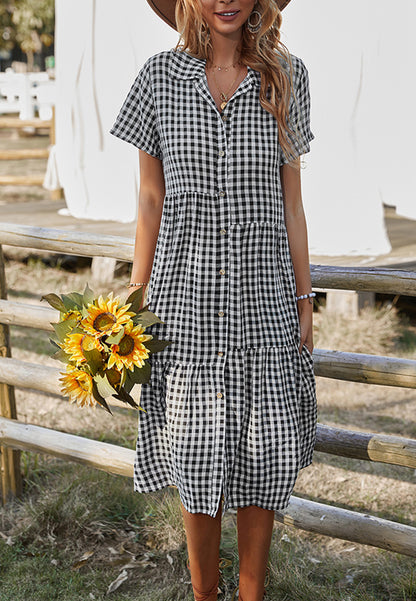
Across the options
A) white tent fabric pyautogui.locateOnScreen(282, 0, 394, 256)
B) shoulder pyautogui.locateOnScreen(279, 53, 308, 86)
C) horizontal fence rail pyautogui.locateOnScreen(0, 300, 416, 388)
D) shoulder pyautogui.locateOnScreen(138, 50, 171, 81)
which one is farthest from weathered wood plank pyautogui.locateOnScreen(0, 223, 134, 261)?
white tent fabric pyautogui.locateOnScreen(282, 0, 394, 256)

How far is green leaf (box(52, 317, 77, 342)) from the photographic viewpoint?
7.44 feet

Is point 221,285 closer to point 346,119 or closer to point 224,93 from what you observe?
point 224,93

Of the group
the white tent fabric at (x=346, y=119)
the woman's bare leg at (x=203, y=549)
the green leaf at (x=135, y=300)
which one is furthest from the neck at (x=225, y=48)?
the white tent fabric at (x=346, y=119)

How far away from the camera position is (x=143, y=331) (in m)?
2.24

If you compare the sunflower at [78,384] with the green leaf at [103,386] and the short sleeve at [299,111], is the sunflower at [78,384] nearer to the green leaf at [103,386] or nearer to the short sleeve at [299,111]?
the green leaf at [103,386]

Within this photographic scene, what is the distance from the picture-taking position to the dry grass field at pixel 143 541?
9.93 ft

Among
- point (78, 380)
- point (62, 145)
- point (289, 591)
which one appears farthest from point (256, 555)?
point (62, 145)

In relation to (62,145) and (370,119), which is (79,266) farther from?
(370,119)

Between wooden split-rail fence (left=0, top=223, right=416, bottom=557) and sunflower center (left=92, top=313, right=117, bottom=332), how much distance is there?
1.02m

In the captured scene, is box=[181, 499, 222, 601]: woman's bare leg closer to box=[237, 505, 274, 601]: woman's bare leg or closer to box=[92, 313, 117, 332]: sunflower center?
box=[237, 505, 274, 601]: woman's bare leg

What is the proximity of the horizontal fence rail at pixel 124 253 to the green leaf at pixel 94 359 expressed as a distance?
41.8 inches

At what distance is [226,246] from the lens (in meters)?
2.30

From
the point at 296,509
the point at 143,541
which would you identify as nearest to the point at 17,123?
the point at 143,541

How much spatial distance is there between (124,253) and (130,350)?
1.08 meters
